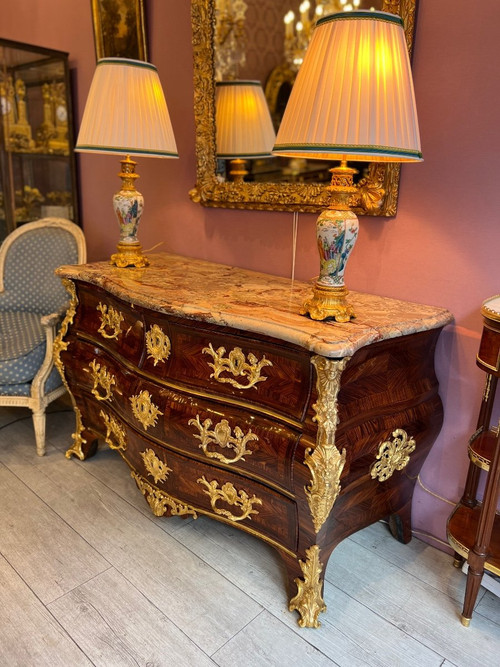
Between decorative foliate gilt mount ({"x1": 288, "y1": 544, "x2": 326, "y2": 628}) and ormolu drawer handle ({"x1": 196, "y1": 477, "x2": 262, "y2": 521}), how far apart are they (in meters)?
0.22

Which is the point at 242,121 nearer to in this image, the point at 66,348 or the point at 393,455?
the point at 66,348

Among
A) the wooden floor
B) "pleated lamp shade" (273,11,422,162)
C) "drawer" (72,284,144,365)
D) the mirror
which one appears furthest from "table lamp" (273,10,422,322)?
the wooden floor

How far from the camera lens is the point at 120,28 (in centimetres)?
247

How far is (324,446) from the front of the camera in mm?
1326

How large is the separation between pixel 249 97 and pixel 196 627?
77.5 inches

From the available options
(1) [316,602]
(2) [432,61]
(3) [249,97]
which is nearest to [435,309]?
(2) [432,61]

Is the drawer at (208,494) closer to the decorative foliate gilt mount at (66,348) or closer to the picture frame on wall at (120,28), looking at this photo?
the decorative foliate gilt mount at (66,348)

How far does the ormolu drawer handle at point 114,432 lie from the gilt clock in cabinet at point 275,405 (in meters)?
0.05

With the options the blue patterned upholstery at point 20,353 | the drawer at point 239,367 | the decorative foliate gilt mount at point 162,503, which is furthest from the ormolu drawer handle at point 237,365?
the blue patterned upholstery at point 20,353

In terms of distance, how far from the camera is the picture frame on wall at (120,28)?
7.80ft

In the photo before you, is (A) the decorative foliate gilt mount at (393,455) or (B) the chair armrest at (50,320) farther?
(B) the chair armrest at (50,320)

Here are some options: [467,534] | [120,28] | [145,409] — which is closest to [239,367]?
[145,409]

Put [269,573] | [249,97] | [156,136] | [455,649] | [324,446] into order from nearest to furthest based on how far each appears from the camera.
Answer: [324,446], [455,649], [269,573], [156,136], [249,97]

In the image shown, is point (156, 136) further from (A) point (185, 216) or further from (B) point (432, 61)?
(B) point (432, 61)
